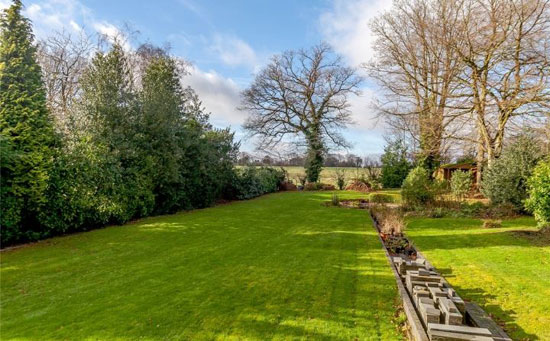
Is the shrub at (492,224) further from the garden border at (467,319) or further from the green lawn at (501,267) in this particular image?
the garden border at (467,319)

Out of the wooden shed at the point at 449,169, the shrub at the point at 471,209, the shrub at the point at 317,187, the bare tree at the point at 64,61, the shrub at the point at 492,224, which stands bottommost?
the shrub at the point at 492,224

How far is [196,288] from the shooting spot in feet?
15.8

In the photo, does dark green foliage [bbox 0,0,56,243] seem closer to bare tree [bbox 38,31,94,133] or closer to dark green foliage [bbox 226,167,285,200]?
bare tree [bbox 38,31,94,133]

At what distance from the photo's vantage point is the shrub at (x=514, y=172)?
11.8 m

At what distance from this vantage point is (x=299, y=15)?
14156 mm

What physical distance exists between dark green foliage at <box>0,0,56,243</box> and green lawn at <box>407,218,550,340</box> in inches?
385

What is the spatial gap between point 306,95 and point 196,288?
26.0 meters

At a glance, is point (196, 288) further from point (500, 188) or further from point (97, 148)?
point (500, 188)

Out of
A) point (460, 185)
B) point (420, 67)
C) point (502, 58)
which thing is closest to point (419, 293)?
point (460, 185)

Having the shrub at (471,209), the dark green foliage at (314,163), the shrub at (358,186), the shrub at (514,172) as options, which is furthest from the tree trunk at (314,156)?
the shrub at (514,172)

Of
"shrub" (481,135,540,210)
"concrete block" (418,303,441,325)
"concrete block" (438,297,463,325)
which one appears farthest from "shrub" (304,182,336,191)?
"concrete block" (418,303,441,325)

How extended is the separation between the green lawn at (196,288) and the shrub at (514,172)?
7.75 m

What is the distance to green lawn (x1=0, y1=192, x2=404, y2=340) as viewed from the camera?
3.65 metres

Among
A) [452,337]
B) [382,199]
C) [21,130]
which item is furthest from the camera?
[382,199]
